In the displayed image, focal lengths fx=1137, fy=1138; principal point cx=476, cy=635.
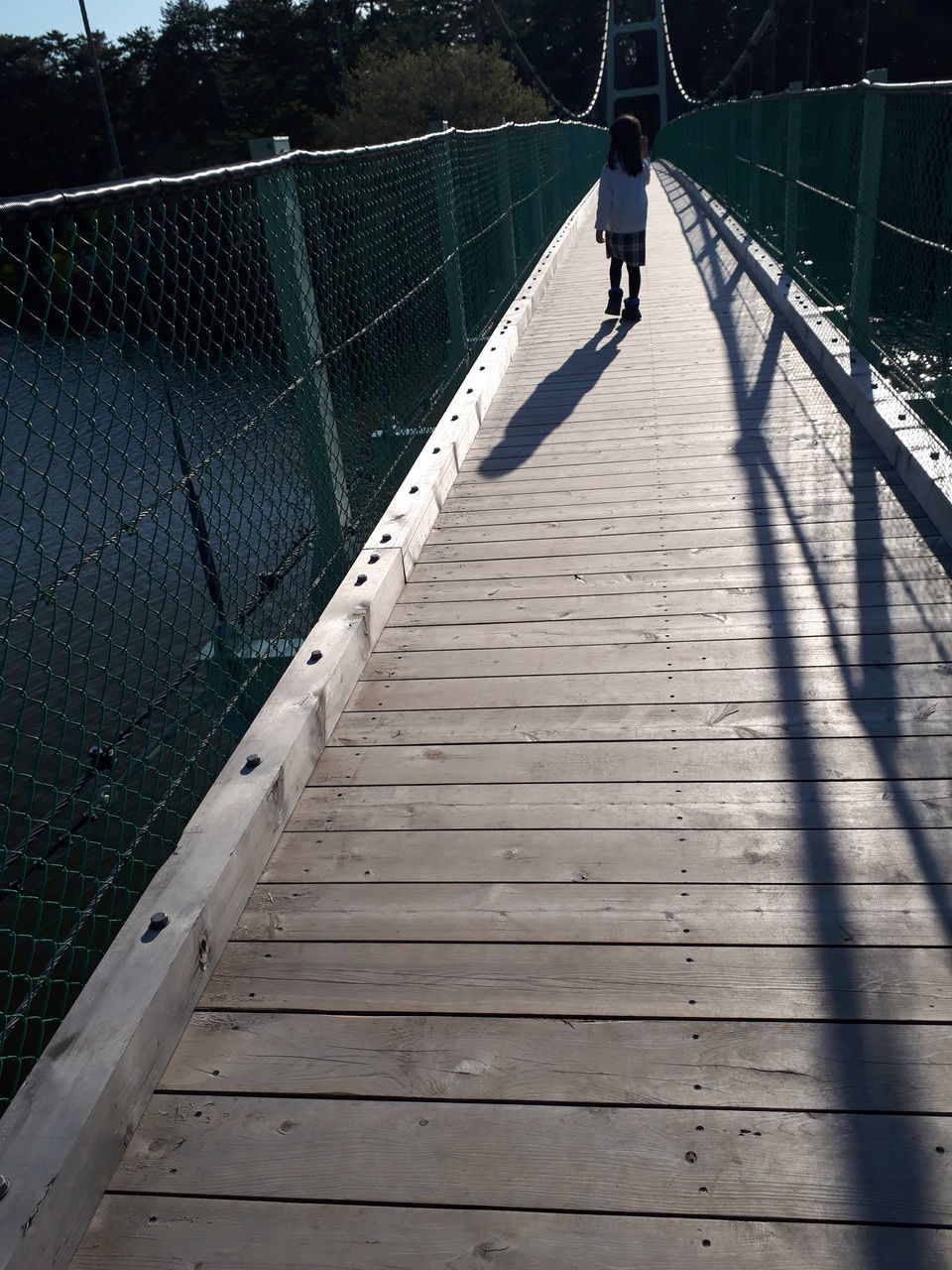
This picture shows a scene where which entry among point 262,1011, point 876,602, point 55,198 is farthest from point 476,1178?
point 876,602

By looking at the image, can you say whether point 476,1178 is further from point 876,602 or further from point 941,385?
point 941,385

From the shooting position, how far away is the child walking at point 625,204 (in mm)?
6051

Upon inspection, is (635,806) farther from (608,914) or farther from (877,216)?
(877,216)

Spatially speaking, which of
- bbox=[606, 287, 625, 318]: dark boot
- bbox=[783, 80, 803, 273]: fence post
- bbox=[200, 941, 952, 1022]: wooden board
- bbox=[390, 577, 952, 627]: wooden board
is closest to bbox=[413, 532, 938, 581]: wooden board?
bbox=[390, 577, 952, 627]: wooden board

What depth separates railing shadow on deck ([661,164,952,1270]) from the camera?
1292mm

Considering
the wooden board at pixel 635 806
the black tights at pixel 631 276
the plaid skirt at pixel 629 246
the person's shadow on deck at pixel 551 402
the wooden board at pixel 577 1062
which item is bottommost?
the person's shadow on deck at pixel 551 402

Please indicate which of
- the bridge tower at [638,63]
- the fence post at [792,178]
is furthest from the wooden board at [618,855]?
the bridge tower at [638,63]

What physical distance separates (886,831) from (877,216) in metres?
3.30

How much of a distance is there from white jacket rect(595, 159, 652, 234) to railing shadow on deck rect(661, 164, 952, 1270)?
272cm

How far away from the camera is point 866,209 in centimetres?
447

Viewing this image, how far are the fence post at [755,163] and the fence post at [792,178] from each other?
1.81 m

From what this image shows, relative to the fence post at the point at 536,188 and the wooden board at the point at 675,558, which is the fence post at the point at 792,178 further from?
the wooden board at the point at 675,558

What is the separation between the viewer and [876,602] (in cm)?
265

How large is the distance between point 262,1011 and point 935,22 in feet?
155
